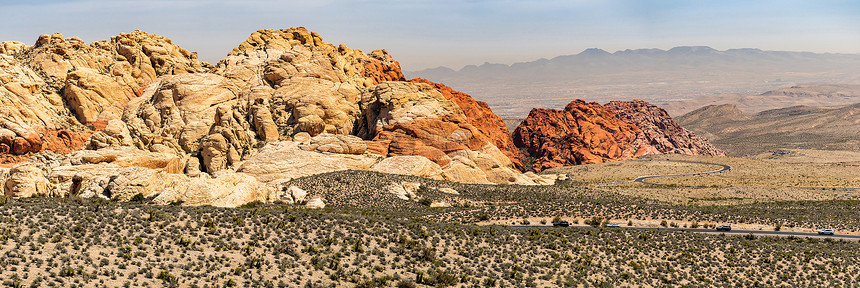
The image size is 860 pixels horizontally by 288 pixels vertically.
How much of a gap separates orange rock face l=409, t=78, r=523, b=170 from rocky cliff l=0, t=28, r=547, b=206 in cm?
1773

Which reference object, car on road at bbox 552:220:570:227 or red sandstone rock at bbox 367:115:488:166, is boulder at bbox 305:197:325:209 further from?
red sandstone rock at bbox 367:115:488:166

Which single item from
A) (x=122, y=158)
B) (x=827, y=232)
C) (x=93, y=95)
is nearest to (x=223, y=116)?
(x=93, y=95)

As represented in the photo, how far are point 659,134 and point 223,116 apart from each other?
13381 cm

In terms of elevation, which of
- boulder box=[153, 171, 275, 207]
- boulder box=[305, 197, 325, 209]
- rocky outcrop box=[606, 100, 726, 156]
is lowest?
rocky outcrop box=[606, 100, 726, 156]

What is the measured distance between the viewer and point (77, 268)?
1114 inches

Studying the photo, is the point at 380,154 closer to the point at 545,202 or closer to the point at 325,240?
the point at 545,202

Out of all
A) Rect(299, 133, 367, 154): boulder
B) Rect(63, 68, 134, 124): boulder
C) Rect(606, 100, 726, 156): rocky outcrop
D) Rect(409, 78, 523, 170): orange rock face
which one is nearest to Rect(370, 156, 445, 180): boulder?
Rect(299, 133, 367, 154): boulder

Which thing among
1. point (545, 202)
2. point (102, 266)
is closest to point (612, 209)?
point (545, 202)

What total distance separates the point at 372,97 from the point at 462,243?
2102 inches

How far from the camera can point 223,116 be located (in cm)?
8081

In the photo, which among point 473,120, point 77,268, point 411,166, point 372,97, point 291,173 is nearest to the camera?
point 77,268

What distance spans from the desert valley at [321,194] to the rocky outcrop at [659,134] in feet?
113

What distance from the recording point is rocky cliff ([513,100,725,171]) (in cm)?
14175

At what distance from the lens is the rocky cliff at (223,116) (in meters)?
70.1
